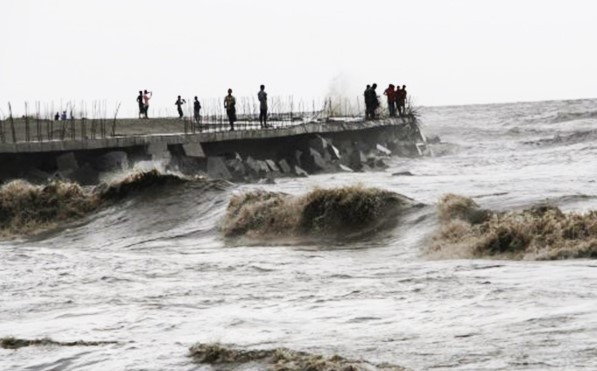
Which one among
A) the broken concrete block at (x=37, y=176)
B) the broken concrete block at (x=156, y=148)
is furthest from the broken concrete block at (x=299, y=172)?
the broken concrete block at (x=37, y=176)

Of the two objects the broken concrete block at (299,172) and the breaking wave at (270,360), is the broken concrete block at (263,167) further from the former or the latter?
the breaking wave at (270,360)

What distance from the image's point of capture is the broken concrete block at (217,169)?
33.0 m

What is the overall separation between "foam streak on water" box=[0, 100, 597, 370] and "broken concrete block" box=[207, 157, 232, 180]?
843cm

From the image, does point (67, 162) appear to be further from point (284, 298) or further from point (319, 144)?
point (284, 298)

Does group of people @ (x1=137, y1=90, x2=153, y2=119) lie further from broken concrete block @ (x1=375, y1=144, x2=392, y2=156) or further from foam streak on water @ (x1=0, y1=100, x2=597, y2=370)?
foam streak on water @ (x1=0, y1=100, x2=597, y2=370)

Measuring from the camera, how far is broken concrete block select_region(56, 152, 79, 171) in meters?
29.0

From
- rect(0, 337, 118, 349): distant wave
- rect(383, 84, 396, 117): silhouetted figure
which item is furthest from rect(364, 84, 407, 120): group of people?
rect(0, 337, 118, 349): distant wave

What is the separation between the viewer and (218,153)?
35094mm

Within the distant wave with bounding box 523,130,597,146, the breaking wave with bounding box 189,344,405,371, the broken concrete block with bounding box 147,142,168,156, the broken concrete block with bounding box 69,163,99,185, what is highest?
the broken concrete block with bounding box 147,142,168,156

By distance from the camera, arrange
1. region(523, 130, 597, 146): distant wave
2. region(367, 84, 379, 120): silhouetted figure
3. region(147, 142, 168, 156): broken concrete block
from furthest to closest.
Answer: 1. region(523, 130, 597, 146): distant wave
2. region(367, 84, 379, 120): silhouetted figure
3. region(147, 142, 168, 156): broken concrete block

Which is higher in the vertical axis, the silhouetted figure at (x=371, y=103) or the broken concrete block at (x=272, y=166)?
the silhouetted figure at (x=371, y=103)

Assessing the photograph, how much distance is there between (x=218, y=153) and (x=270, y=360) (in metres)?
25.6

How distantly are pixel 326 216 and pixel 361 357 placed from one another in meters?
11.2

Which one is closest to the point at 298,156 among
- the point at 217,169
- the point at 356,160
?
Answer: the point at 356,160
